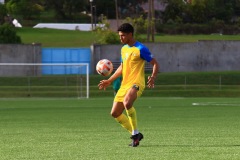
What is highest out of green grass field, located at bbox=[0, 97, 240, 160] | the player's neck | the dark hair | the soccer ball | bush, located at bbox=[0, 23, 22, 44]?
the dark hair

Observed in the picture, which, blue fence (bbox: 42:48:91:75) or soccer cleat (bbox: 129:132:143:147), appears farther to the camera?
blue fence (bbox: 42:48:91:75)

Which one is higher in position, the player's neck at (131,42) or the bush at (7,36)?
the player's neck at (131,42)

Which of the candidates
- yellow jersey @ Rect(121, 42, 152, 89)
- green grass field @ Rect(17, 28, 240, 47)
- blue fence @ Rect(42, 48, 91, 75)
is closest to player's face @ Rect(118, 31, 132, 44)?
yellow jersey @ Rect(121, 42, 152, 89)

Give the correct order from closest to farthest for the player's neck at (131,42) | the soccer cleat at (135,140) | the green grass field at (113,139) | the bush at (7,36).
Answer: the green grass field at (113,139) < the soccer cleat at (135,140) < the player's neck at (131,42) < the bush at (7,36)

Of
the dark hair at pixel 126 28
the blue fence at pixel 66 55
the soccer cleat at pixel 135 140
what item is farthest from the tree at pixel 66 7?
the soccer cleat at pixel 135 140

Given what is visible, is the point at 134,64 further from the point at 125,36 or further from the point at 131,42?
the point at 125,36

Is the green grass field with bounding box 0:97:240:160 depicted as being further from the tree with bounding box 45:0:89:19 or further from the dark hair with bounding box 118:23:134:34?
the tree with bounding box 45:0:89:19

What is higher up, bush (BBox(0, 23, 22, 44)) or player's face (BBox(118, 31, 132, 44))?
player's face (BBox(118, 31, 132, 44))

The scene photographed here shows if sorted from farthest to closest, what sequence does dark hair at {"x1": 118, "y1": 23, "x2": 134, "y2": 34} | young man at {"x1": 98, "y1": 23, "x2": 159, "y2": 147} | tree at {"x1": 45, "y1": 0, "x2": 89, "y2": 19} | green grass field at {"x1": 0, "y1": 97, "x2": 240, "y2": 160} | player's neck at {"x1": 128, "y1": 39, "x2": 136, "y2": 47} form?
tree at {"x1": 45, "y1": 0, "x2": 89, "y2": 19} < player's neck at {"x1": 128, "y1": 39, "x2": 136, "y2": 47} < young man at {"x1": 98, "y1": 23, "x2": 159, "y2": 147} < dark hair at {"x1": 118, "y1": 23, "x2": 134, "y2": 34} < green grass field at {"x1": 0, "y1": 97, "x2": 240, "y2": 160}

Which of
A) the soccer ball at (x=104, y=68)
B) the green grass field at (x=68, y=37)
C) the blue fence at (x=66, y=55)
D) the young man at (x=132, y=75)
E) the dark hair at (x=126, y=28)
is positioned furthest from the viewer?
the green grass field at (x=68, y=37)

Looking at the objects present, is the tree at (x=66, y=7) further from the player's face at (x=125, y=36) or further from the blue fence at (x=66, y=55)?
the player's face at (x=125, y=36)

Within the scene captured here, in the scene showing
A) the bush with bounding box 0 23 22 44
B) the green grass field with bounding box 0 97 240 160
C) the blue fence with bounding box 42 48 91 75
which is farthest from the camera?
the bush with bounding box 0 23 22 44

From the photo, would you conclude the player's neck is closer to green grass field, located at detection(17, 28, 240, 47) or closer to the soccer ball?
the soccer ball

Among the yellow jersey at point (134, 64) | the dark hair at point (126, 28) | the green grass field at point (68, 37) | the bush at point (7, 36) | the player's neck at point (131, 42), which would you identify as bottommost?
the green grass field at point (68, 37)
